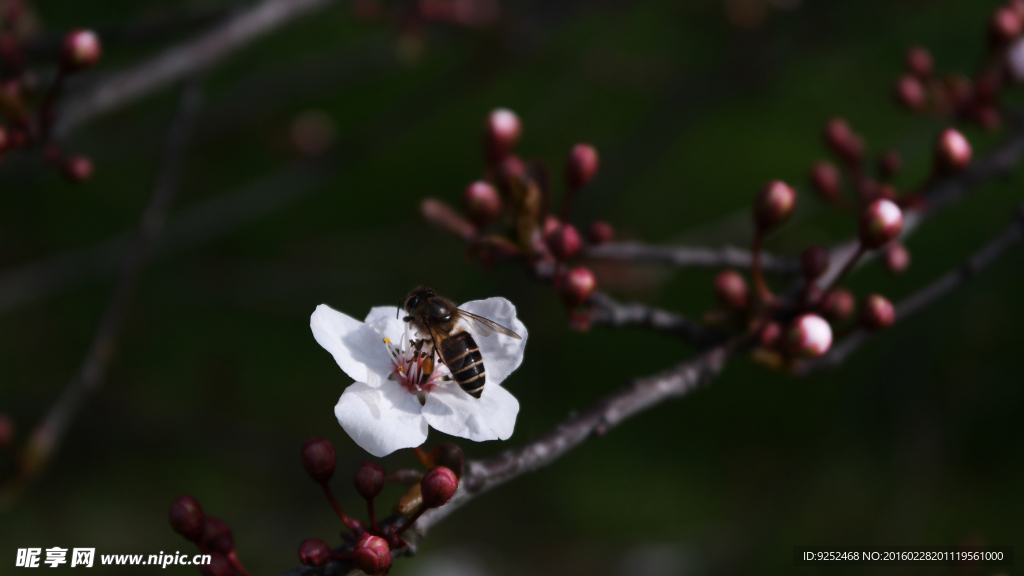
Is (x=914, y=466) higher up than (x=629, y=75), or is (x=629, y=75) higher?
(x=629, y=75)

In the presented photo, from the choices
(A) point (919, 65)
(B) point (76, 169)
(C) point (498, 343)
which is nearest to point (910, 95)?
(A) point (919, 65)

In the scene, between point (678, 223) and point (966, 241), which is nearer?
point (966, 241)

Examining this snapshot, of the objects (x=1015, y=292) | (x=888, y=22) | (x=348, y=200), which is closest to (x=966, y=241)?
(x=1015, y=292)

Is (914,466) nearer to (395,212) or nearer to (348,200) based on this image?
(395,212)

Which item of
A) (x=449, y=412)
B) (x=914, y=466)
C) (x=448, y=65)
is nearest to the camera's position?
(x=449, y=412)

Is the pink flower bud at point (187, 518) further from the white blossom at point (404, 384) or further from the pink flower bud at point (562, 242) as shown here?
the pink flower bud at point (562, 242)

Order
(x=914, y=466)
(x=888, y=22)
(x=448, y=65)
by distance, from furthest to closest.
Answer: (x=448, y=65)
(x=888, y=22)
(x=914, y=466)

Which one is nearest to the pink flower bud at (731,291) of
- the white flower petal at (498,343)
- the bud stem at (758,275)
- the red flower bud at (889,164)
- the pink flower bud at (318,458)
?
the bud stem at (758,275)
